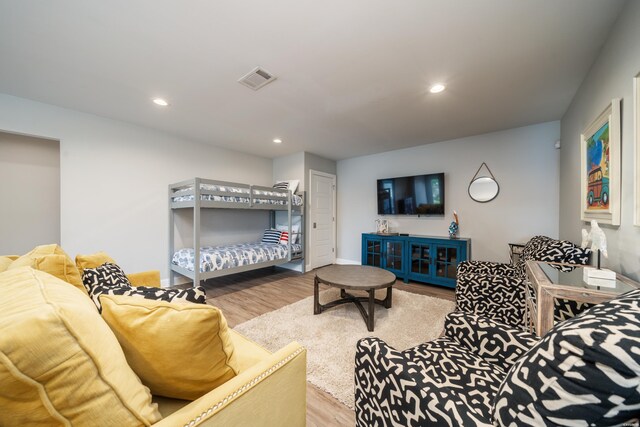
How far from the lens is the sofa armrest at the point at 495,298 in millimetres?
1825

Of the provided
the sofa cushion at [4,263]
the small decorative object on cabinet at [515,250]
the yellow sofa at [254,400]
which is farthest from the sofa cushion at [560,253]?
the sofa cushion at [4,263]

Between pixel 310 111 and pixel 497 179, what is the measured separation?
2.90 metres

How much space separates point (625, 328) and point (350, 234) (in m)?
4.52

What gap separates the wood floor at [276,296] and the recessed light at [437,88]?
2.47 metres

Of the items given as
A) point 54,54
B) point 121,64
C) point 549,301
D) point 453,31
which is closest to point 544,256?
point 549,301

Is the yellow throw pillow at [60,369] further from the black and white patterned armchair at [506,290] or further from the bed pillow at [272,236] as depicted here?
the bed pillow at [272,236]

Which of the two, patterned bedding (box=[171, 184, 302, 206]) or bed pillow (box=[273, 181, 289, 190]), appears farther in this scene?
bed pillow (box=[273, 181, 289, 190])

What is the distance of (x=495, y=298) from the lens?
6.29 ft

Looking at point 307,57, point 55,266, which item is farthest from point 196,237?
point 307,57

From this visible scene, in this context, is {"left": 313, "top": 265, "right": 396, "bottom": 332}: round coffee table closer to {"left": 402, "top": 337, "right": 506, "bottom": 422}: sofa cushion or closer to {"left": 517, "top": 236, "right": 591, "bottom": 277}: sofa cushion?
{"left": 402, "top": 337, "right": 506, "bottom": 422}: sofa cushion

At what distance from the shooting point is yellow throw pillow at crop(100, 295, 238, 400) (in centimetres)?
68

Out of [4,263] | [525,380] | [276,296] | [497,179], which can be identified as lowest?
[276,296]

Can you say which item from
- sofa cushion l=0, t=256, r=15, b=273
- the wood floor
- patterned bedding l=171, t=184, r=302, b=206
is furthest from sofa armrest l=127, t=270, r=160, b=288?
patterned bedding l=171, t=184, r=302, b=206

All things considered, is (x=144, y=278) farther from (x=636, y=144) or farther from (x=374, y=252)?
(x=636, y=144)
